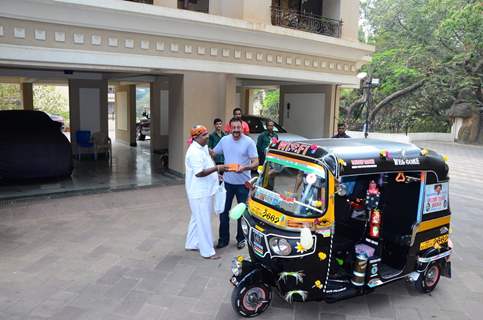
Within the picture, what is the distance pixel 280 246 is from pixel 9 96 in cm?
2955

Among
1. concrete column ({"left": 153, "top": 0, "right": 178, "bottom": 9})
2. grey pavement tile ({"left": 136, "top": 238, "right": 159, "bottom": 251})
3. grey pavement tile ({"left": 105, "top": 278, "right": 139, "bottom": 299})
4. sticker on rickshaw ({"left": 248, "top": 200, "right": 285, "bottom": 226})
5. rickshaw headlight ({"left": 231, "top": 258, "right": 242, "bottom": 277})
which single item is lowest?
grey pavement tile ({"left": 105, "top": 278, "right": 139, "bottom": 299})

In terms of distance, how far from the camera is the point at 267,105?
3244 cm

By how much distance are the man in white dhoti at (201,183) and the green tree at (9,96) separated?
85.6ft

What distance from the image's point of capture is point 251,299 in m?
3.99

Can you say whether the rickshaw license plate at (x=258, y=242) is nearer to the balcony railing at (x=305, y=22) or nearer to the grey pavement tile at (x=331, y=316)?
the grey pavement tile at (x=331, y=316)

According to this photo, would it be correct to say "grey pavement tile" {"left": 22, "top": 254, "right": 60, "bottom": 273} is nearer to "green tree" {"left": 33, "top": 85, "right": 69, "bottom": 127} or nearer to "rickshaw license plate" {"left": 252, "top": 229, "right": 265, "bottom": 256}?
"rickshaw license plate" {"left": 252, "top": 229, "right": 265, "bottom": 256}

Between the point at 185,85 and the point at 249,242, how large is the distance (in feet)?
21.3

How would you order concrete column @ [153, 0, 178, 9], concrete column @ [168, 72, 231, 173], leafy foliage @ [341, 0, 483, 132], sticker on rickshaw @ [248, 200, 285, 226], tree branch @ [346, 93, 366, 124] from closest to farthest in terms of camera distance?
sticker on rickshaw @ [248, 200, 285, 226]
concrete column @ [153, 0, 178, 9]
concrete column @ [168, 72, 231, 173]
leafy foliage @ [341, 0, 483, 132]
tree branch @ [346, 93, 366, 124]

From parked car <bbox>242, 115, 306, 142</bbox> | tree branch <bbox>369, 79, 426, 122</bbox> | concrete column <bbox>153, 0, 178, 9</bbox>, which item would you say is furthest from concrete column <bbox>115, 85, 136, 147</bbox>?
tree branch <bbox>369, 79, 426, 122</bbox>

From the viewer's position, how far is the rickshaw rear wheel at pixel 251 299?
3912 millimetres

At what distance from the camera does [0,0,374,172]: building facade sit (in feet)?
22.6

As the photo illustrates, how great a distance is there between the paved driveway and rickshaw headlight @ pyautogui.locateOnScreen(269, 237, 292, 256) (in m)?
0.76

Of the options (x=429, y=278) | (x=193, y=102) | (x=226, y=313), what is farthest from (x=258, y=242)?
(x=193, y=102)

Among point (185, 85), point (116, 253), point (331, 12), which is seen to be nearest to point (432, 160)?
point (116, 253)
